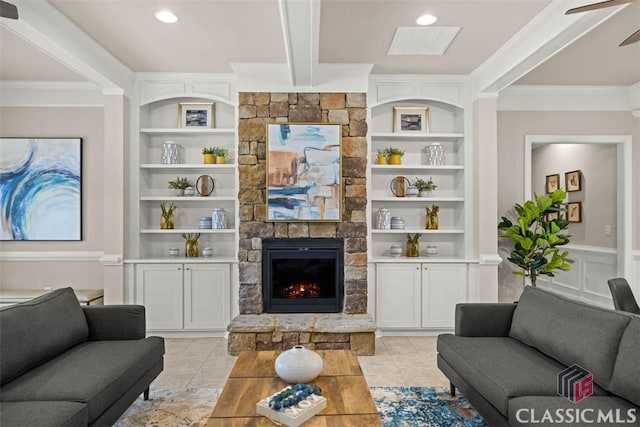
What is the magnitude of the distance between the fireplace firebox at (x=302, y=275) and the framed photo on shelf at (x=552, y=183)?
4.30 meters

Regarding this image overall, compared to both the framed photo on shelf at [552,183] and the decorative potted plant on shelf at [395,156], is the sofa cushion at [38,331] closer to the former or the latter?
the decorative potted plant on shelf at [395,156]

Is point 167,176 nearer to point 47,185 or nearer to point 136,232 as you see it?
point 136,232

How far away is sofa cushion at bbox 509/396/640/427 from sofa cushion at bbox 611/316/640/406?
0.17 feet

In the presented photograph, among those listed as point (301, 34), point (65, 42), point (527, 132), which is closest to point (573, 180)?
point (527, 132)

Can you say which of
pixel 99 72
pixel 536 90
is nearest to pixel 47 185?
pixel 99 72

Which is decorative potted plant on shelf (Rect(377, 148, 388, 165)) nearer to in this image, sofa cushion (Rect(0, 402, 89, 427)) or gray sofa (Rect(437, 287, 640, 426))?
gray sofa (Rect(437, 287, 640, 426))

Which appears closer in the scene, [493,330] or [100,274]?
[493,330]

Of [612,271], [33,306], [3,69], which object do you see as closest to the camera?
[33,306]

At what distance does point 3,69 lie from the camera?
4379 millimetres

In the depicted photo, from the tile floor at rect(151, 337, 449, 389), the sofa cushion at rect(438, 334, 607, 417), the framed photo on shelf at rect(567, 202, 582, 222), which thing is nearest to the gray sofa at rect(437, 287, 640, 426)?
the sofa cushion at rect(438, 334, 607, 417)

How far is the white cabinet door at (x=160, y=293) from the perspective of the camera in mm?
4523

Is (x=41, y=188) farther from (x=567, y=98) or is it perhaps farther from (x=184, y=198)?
(x=567, y=98)

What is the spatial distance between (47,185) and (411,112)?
13.8 feet

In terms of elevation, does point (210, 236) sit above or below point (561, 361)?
above
